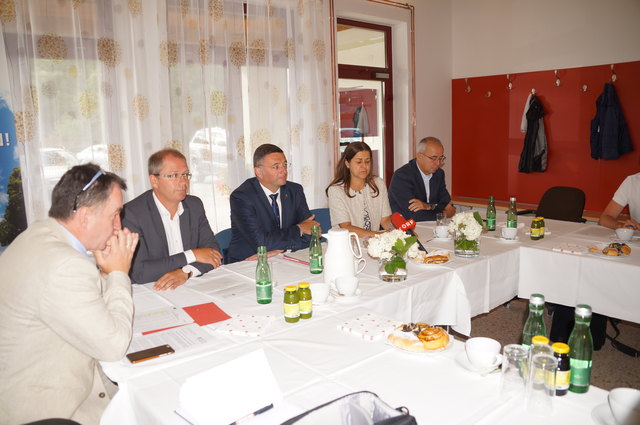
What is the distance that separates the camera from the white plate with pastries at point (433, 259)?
2598mm

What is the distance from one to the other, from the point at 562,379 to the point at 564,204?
3.46m

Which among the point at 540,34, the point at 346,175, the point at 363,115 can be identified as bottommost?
the point at 346,175

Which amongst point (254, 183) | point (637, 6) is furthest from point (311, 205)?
point (637, 6)

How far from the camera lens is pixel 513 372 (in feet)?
4.25

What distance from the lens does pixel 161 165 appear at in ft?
8.43

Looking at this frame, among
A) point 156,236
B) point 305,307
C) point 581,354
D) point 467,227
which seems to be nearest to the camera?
point 581,354

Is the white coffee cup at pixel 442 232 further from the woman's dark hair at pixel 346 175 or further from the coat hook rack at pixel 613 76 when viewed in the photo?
the coat hook rack at pixel 613 76

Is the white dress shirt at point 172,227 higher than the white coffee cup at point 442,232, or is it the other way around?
the white dress shirt at point 172,227

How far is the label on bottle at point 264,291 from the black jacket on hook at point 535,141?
4.72 m

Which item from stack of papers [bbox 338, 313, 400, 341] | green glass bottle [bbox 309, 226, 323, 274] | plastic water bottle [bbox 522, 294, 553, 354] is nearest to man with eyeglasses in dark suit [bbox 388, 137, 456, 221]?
green glass bottle [bbox 309, 226, 323, 274]

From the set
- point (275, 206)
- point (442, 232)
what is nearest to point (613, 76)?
point (442, 232)

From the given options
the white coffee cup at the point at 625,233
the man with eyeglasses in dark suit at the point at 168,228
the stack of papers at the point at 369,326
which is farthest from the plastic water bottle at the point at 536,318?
the white coffee cup at the point at 625,233

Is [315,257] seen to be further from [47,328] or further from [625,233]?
[625,233]

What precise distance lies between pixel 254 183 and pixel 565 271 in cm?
196
